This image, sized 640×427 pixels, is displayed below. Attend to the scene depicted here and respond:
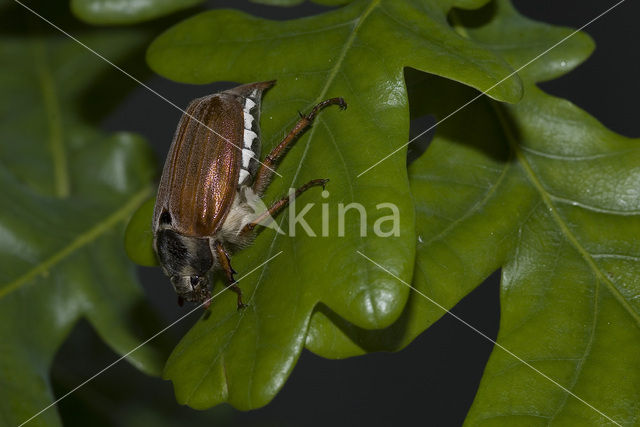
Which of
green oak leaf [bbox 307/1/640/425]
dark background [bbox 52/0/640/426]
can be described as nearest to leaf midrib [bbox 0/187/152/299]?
dark background [bbox 52/0/640/426]

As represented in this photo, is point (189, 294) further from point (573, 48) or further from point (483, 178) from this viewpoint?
point (573, 48)

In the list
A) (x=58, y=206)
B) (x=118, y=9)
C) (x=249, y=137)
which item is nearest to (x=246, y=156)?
(x=249, y=137)

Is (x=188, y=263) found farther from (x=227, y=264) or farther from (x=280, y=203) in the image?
(x=280, y=203)

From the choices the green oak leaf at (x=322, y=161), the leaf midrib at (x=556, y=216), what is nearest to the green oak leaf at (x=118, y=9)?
the green oak leaf at (x=322, y=161)

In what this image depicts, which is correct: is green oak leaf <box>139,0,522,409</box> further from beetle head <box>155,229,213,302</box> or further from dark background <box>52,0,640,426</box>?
dark background <box>52,0,640,426</box>

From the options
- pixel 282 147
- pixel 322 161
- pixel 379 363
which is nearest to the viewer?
pixel 322 161

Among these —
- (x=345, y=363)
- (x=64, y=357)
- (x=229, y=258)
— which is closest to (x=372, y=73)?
(x=229, y=258)
